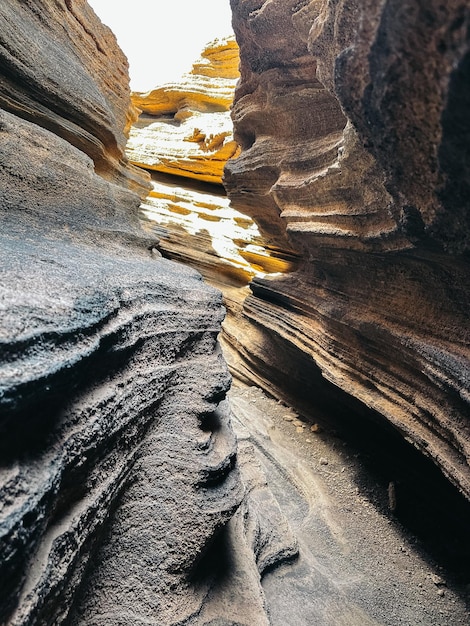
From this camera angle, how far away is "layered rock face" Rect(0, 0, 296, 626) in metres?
1.14

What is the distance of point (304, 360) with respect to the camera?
463 centimetres

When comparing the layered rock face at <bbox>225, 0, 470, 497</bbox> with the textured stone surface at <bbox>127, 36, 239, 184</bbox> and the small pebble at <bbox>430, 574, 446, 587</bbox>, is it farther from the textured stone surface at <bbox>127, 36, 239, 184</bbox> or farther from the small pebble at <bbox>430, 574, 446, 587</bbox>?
the textured stone surface at <bbox>127, 36, 239, 184</bbox>

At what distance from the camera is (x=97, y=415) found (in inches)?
56.3

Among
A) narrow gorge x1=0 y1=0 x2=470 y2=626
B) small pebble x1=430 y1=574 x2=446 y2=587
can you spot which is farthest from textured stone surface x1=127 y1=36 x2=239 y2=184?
small pebble x1=430 y1=574 x2=446 y2=587

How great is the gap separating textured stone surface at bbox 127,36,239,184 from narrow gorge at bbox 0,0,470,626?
4.44 m

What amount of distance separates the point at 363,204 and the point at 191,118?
30.2ft

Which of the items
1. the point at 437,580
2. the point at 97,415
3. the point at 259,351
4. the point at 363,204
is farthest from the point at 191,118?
the point at 437,580

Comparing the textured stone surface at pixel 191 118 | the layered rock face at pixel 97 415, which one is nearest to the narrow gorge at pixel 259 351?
the layered rock face at pixel 97 415

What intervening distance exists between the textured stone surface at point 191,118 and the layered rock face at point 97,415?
278 inches

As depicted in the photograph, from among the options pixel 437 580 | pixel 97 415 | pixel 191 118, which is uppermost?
pixel 191 118

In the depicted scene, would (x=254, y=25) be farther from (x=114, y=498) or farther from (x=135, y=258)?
(x=114, y=498)

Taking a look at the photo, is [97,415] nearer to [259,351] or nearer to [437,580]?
[437,580]

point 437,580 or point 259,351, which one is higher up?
point 259,351

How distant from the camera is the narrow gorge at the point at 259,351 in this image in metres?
1.30
